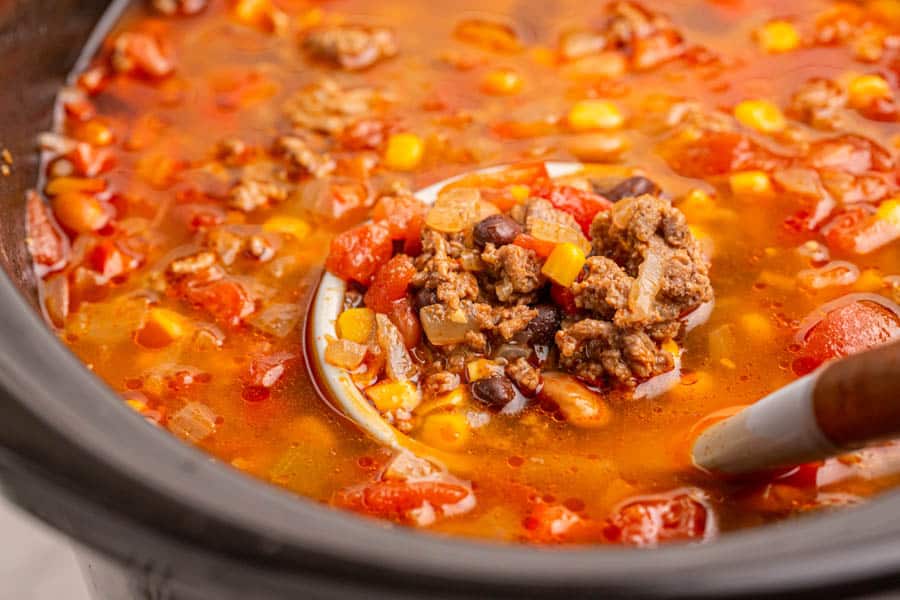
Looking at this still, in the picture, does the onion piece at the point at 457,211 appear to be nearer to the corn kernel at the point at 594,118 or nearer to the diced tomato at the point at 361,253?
the diced tomato at the point at 361,253

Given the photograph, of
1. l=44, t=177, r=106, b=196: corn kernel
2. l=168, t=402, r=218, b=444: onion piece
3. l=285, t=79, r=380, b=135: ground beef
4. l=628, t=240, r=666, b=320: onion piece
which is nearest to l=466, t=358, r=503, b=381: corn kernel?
l=628, t=240, r=666, b=320: onion piece

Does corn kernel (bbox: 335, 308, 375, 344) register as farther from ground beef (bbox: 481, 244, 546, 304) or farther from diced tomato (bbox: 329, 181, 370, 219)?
diced tomato (bbox: 329, 181, 370, 219)

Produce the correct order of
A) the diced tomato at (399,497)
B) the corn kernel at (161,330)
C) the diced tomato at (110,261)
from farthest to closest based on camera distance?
the diced tomato at (110,261), the corn kernel at (161,330), the diced tomato at (399,497)

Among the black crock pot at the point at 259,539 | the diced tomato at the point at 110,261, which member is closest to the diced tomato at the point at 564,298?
the black crock pot at the point at 259,539

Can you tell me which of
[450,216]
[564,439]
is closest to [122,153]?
[450,216]

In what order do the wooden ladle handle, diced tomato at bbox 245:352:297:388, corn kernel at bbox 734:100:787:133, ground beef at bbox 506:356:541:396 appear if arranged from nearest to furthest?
the wooden ladle handle → ground beef at bbox 506:356:541:396 → diced tomato at bbox 245:352:297:388 → corn kernel at bbox 734:100:787:133

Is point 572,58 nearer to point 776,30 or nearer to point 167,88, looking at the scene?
point 776,30
